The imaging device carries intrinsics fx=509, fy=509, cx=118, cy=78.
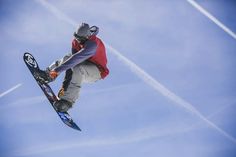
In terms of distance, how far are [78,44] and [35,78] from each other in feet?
4.91

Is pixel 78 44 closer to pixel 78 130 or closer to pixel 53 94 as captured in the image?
pixel 53 94

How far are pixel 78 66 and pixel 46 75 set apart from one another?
887 millimetres

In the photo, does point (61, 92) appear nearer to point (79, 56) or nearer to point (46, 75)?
point (46, 75)

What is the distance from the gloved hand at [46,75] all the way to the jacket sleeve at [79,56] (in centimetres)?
15

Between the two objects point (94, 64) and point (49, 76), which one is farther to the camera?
point (94, 64)

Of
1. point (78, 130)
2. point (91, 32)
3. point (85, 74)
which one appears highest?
point (91, 32)

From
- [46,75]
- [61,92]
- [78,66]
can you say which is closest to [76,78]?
[78,66]

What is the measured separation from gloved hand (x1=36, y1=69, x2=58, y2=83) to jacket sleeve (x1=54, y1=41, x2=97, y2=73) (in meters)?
0.15

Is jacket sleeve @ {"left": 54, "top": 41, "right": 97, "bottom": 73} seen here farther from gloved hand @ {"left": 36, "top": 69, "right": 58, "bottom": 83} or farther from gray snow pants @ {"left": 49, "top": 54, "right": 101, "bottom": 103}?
gray snow pants @ {"left": 49, "top": 54, "right": 101, "bottom": 103}

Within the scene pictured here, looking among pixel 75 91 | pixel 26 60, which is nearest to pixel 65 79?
pixel 75 91

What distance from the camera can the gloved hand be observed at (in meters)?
13.2

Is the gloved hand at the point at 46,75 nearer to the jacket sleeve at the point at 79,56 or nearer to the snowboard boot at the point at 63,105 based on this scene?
the jacket sleeve at the point at 79,56

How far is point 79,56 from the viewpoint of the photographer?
522 inches

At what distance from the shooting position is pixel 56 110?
45.9 ft
